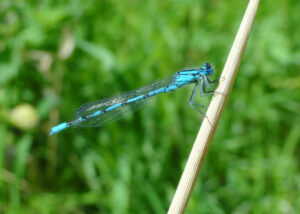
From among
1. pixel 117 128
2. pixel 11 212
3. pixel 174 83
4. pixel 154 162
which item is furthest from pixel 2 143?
pixel 174 83

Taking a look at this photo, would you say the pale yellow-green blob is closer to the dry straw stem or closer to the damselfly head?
the damselfly head

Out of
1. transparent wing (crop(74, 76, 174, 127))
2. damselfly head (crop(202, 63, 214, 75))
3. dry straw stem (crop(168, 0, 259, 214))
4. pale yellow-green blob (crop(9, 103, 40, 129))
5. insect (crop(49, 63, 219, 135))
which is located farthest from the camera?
pale yellow-green blob (crop(9, 103, 40, 129))

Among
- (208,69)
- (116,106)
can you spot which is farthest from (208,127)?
(116,106)

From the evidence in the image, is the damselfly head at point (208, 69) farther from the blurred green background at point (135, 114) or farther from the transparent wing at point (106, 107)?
the blurred green background at point (135, 114)

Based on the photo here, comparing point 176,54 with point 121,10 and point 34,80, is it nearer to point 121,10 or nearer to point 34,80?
point 121,10

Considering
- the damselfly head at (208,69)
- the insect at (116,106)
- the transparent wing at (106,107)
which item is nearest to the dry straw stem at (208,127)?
the damselfly head at (208,69)

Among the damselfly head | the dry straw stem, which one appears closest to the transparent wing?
the damselfly head

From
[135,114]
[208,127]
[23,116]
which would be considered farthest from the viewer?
[135,114]

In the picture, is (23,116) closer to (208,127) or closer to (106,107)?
(106,107)
